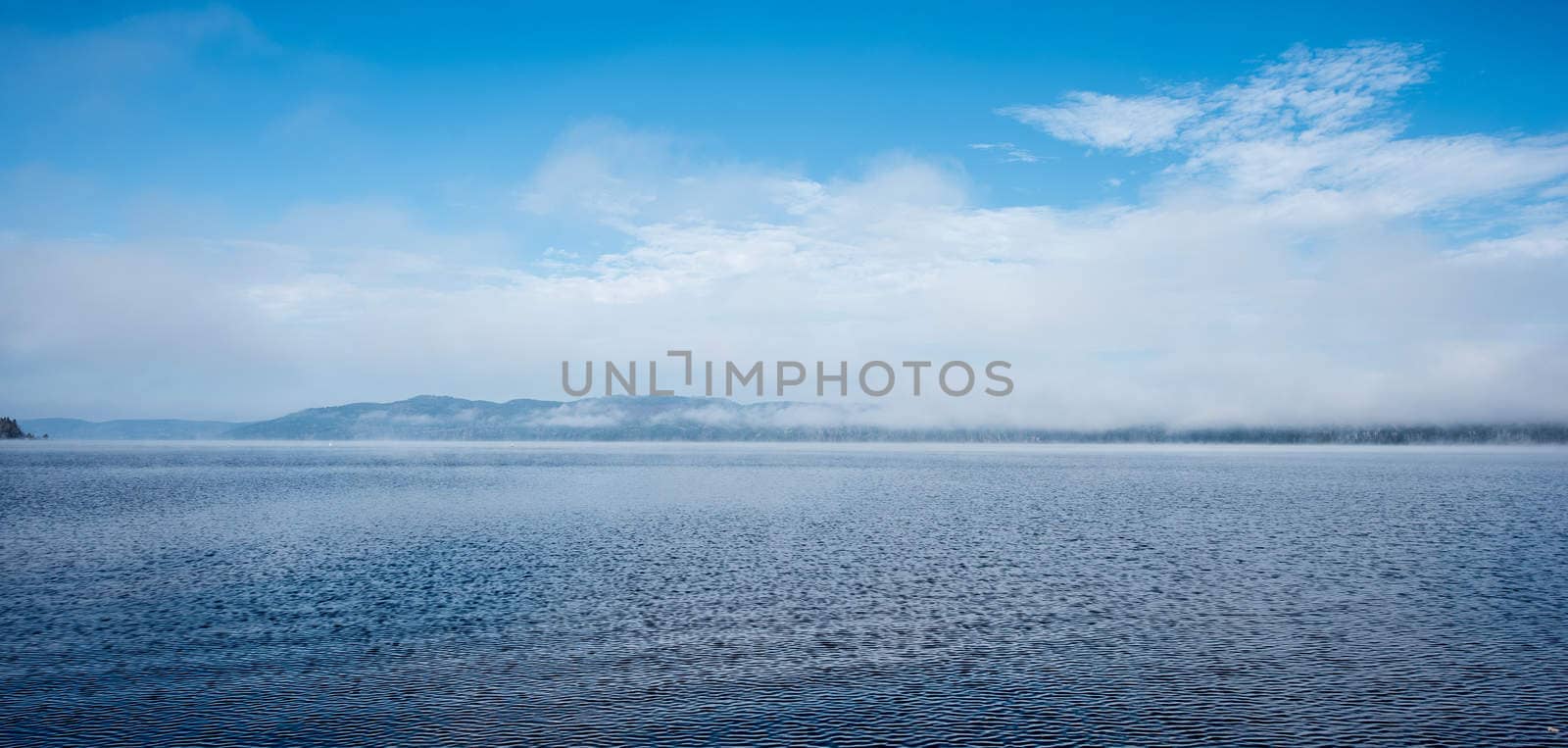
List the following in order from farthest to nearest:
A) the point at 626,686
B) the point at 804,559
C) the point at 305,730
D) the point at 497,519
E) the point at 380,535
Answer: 1. the point at 497,519
2. the point at 380,535
3. the point at 804,559
4. the point at 626,686
5. the point at 305,730

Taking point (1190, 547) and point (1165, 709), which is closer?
point (1165, 709)

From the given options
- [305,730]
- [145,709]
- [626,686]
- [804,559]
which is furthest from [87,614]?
[804,559]

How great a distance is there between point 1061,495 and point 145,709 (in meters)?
72.7

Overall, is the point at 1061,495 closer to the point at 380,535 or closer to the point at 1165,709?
the point at 380,535

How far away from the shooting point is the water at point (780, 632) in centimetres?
1689

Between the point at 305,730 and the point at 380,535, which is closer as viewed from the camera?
the point at 305,730

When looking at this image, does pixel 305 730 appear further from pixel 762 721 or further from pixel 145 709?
pixel 762 721

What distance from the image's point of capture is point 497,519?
55.4m

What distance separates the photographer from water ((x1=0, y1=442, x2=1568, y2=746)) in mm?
16891

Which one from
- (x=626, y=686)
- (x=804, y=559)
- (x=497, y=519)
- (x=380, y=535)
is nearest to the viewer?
(x=626, y=686)

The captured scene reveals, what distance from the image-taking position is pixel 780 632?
23875mm

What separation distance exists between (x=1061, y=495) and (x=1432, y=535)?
3400 centimetres

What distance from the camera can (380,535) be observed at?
46688 mm

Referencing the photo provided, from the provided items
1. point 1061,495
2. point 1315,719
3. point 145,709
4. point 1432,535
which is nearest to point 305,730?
point 145,709
